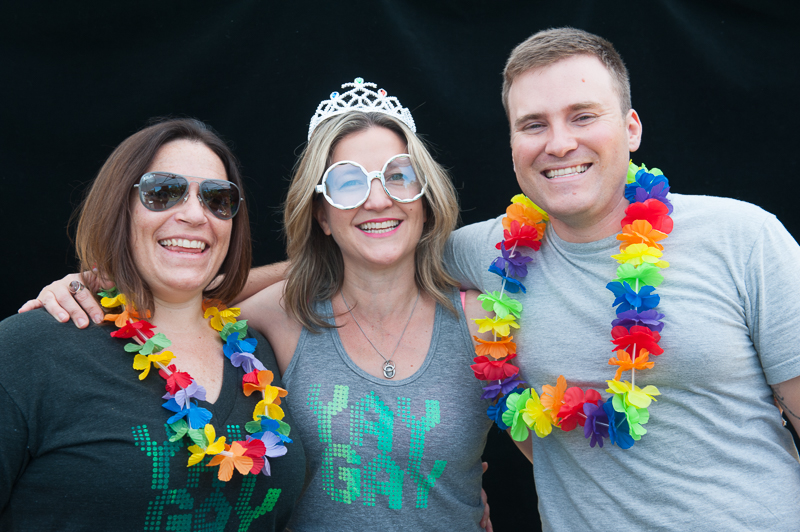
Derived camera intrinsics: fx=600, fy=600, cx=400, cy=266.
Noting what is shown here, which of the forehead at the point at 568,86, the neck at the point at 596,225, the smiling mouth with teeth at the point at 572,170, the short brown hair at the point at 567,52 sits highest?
the short brown hair at the point at 567,52

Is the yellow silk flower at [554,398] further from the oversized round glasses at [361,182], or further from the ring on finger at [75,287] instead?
the ring on finger at [75,287]

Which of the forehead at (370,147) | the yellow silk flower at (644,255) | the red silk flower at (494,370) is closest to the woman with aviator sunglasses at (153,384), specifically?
the forehead at (370,147)

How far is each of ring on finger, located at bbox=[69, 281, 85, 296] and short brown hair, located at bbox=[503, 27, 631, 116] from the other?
161 cm

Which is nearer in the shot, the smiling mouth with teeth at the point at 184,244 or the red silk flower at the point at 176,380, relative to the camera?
A: the red silk flower at the point at 176,380

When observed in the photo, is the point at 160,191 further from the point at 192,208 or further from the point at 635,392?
the point at 635,392

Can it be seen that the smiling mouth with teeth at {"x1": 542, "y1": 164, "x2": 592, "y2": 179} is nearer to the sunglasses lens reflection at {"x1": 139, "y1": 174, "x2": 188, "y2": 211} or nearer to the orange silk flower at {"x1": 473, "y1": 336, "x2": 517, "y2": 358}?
the orange silk flower at {"x1": 473, "y1": 336, "x2": 517, "y2": 358}

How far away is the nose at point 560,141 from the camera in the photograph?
193 cm

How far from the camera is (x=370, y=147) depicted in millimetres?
2318

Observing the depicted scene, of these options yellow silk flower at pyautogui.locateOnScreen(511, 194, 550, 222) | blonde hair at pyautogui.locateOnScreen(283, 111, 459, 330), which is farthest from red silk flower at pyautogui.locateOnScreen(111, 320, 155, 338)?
yellow silk flower at pyautogui.locateOnScreen(511, 194, 550, 222)

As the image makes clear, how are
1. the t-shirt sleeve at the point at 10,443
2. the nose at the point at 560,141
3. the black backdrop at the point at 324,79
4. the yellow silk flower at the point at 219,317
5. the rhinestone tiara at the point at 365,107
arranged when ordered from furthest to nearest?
the black backdrop at the point at 324,79 < the rhinestone tiara at the point at 365,107 < the yellow silk flower at the point at 219,317 < the nose at the point at 560,141 < the t-shirt sleeve at the point at 10,443

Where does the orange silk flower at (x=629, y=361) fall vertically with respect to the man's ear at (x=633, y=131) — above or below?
below

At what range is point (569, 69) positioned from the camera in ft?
6.47

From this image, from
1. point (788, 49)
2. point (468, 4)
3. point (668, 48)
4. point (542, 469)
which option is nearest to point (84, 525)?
point (542, 469)

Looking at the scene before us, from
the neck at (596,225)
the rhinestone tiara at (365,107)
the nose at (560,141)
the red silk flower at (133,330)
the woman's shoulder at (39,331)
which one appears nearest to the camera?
the woman's shoulder at (39,331)
